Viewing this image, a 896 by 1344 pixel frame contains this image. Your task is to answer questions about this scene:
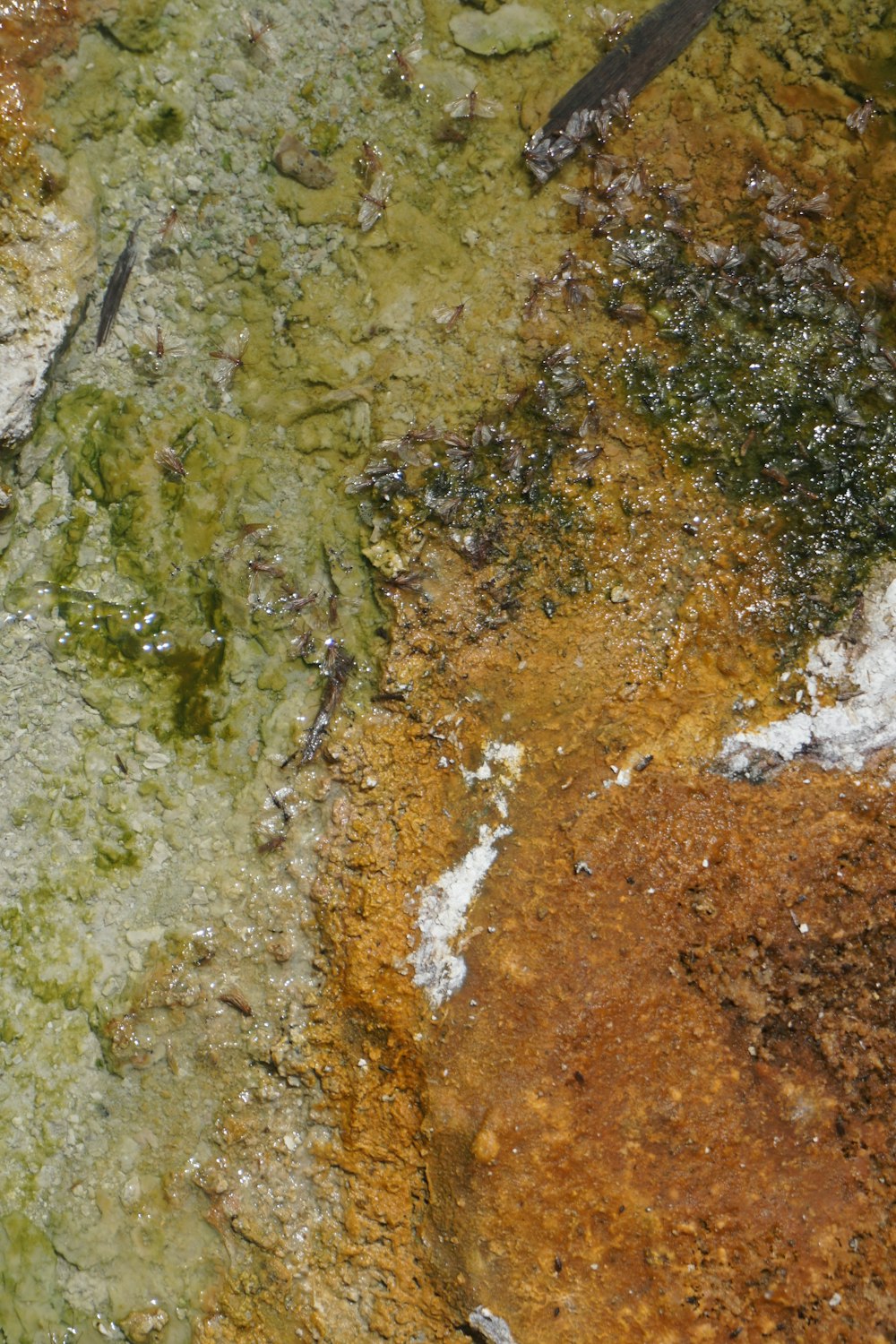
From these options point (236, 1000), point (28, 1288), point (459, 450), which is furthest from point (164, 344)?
point (28, 1288)

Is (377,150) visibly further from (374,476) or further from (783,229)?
(783,229)

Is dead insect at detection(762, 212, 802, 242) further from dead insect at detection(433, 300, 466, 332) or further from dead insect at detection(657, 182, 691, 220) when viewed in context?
dead insect at detection(433, 300, 466, 332)

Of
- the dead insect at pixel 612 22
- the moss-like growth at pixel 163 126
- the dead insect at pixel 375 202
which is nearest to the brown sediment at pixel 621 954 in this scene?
the dead insect at pixel 612 22

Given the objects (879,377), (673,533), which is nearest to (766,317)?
(879,377)

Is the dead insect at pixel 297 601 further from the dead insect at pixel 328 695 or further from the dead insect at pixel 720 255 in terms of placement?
the dead insect at pixel 720 255

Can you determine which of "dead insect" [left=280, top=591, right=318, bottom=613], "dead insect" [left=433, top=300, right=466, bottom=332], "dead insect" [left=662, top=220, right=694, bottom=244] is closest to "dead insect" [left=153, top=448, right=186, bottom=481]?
"dead insect" [left=280, top=591, right=318, bottom=613]

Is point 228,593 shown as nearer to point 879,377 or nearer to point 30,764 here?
point 30,764
